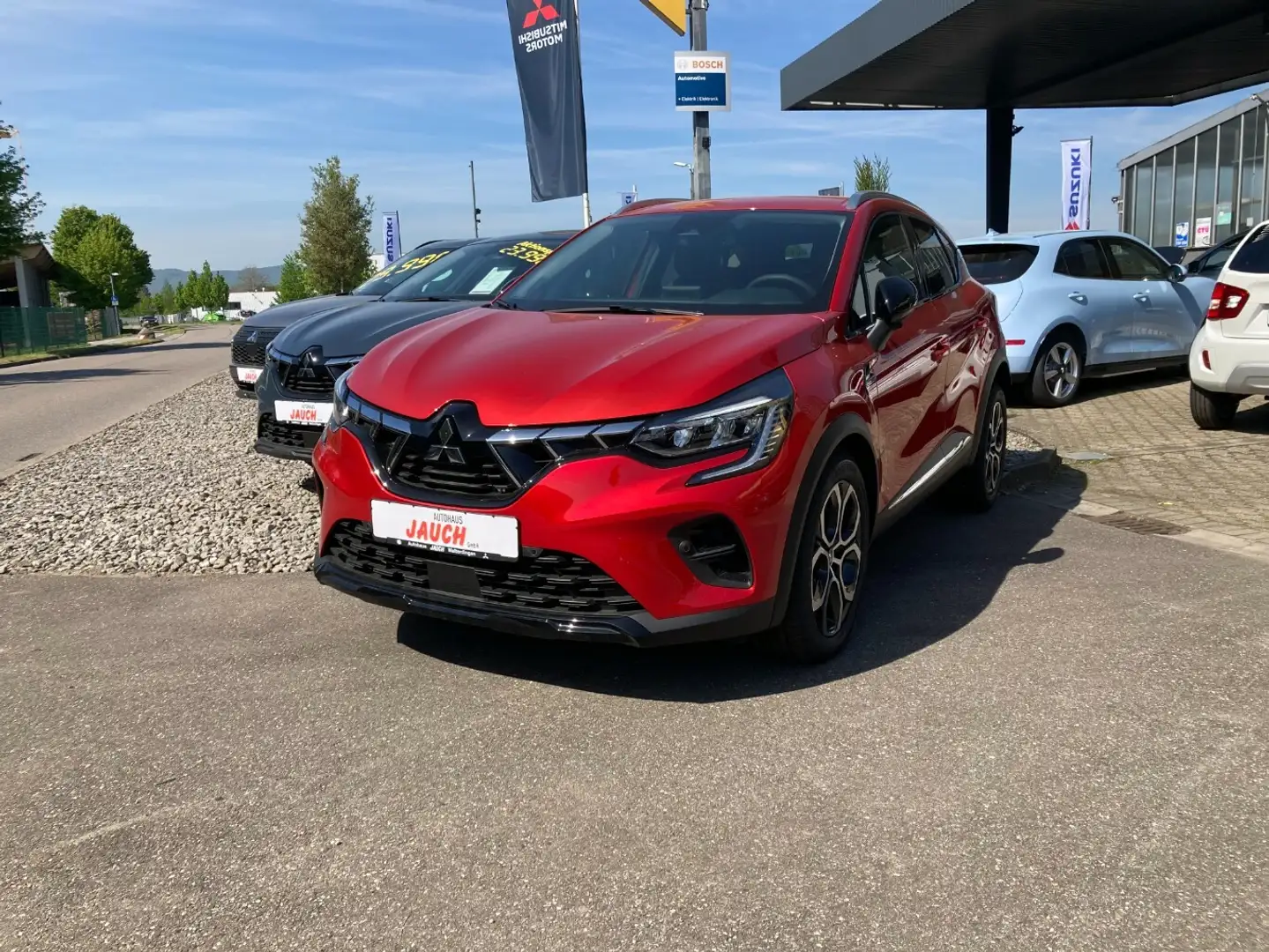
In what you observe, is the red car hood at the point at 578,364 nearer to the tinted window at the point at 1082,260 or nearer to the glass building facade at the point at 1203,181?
the tinted window at the point at 1082,260

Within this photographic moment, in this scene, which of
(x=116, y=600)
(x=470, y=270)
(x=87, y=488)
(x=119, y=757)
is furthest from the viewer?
(x=470, y=270)

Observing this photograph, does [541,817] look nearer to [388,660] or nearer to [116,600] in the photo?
[388,660]

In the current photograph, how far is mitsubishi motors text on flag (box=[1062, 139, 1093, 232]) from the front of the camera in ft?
68.9

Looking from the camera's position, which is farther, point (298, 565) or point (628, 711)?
point (298, 565)

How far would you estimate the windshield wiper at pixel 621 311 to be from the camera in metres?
4.02

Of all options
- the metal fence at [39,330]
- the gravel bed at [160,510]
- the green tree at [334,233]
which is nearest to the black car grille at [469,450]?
the gravel bed at [160,510]

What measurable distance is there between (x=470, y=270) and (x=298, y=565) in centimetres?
364

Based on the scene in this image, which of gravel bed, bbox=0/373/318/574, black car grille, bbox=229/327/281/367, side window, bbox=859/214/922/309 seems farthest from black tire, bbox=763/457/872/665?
black car grille, bbox=229/327/281/367

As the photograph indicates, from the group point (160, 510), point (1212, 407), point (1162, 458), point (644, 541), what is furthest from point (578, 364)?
point (1212, 407)

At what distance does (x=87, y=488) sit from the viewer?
728 centimetres

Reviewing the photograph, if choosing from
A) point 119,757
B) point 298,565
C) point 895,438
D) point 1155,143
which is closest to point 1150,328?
point 895,438

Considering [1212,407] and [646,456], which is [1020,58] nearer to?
[1212,407]

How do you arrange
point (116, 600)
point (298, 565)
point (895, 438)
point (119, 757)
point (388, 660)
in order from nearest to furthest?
point (119, 757)
point (388, 660)
point (895, 438)
point (116, 600)
point (298, 565)

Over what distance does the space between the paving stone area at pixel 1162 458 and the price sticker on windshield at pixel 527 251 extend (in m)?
4.06
